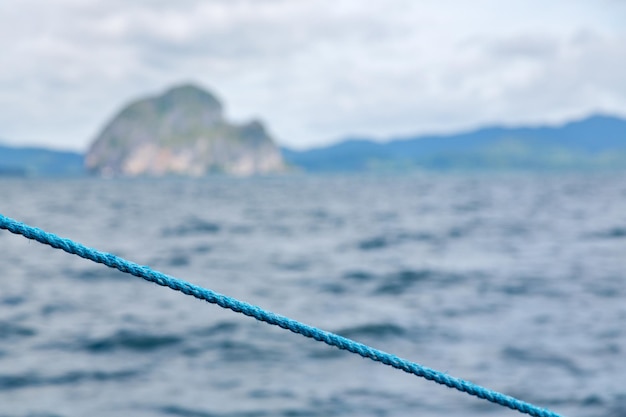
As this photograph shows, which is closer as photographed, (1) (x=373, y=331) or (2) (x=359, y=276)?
(1) (x=373, y=331)

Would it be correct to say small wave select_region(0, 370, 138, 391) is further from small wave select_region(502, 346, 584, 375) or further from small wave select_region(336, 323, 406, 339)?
small wave select_region(502, 346, 584, 375)

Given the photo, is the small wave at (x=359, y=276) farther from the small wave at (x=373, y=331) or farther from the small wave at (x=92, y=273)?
the small wave at (x=92, y=273)

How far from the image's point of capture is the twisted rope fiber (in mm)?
2012

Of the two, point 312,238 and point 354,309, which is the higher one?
point 312,238

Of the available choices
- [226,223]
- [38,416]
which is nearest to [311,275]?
[38,416]

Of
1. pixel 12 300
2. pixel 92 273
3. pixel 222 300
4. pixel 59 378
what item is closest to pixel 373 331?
pixel 59 378

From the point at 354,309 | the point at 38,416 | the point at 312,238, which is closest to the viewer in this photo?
the point at 38,416

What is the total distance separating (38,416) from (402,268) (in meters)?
11.5

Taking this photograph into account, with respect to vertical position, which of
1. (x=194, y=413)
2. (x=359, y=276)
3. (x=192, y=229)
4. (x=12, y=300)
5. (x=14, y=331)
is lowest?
(x=194, y=413)

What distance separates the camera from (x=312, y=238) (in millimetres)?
25812

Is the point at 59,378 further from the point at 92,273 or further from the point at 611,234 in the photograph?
the point at 611,234

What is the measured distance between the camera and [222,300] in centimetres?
224

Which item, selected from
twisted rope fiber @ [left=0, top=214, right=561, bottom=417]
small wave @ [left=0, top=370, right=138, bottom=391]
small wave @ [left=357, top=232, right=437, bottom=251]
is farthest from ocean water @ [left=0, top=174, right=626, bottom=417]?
twisted rope fiber @ [left=0, top=214, right=561, bottom=417]

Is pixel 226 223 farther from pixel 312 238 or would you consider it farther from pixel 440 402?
pixel 440 402
